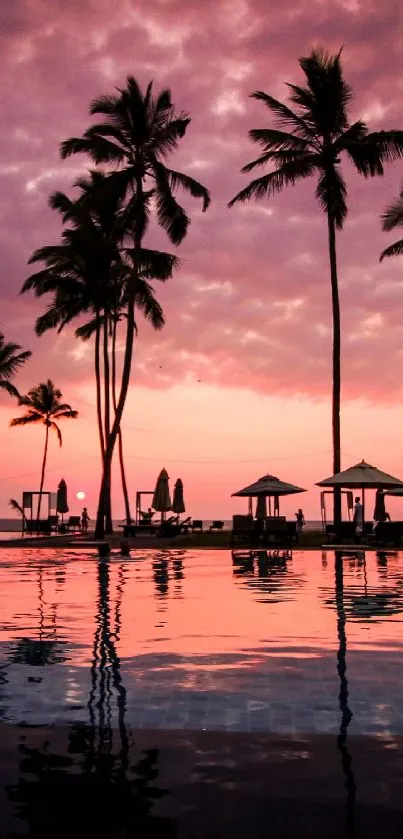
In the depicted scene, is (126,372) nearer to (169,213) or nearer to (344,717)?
(169,213)

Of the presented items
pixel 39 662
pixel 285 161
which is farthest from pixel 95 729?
pixel 285 161

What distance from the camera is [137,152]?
34.8 m

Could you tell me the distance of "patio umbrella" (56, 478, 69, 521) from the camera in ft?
172

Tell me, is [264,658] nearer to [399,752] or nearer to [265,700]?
[265,700]

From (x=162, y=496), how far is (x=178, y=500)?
2.86 metres

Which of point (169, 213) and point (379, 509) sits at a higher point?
point (169, 213)

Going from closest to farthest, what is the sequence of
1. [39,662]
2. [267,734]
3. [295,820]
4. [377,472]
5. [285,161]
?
1. [295,820]
2. [267,734]
3. [39,662]
4. [377,472]
5. [285,161]

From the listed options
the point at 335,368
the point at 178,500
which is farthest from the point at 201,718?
the point at 178,500

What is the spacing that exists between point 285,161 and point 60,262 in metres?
11.1

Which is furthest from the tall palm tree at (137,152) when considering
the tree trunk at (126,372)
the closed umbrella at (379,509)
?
the closed umbrella at (379,509)

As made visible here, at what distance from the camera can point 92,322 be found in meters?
47.2

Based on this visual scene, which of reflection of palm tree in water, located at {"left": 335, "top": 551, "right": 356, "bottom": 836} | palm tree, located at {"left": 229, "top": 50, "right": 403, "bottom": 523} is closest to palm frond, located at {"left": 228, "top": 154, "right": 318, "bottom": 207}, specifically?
palm tree, located at {"left": 229, "top": 50, "right": 403, "bottom": 523}

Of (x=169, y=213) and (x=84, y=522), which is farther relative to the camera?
(x=84, y=522)

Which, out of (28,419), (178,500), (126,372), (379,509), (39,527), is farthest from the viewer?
(28,419)
